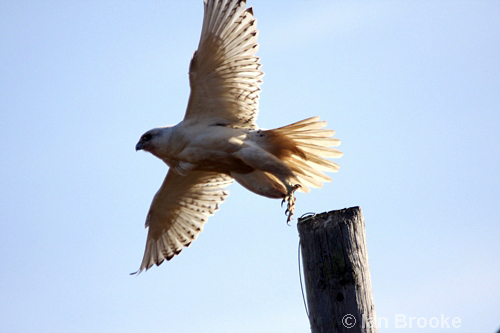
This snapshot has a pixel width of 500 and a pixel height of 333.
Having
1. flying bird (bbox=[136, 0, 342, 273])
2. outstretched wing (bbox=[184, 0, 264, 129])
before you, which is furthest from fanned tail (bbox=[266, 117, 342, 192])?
outstretched wing (bbox=[184, 0, 264, 129])

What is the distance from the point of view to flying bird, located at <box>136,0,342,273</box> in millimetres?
6078

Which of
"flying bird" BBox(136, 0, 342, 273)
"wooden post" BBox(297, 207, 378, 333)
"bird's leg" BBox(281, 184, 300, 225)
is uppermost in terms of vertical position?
"flying bird" BBox(136, 0, 342, 273)

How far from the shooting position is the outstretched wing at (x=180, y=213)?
7438 millimetres

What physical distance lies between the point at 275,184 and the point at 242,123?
734 mm

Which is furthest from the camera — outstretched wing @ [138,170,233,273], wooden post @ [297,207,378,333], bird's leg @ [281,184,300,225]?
outstretched wing @ [138,170,233,273]

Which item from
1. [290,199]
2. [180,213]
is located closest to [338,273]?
[290,199]

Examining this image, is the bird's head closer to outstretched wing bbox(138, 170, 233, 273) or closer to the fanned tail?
outstretched wing bbox(138, 170, 233, 273)

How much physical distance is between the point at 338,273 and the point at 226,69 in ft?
9.86

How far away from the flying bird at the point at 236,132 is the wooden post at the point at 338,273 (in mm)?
1948

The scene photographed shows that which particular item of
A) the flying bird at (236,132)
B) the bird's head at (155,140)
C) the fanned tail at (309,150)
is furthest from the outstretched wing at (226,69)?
the fanned tail at (309,150)

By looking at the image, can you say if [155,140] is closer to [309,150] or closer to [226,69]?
[226,69]

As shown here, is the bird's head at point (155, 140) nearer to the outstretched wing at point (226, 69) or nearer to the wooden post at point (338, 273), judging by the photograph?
the outstretched wing at point (226, 69)

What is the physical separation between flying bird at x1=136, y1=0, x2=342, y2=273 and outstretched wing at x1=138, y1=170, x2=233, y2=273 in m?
0.88

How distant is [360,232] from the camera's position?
3904 millimetres
